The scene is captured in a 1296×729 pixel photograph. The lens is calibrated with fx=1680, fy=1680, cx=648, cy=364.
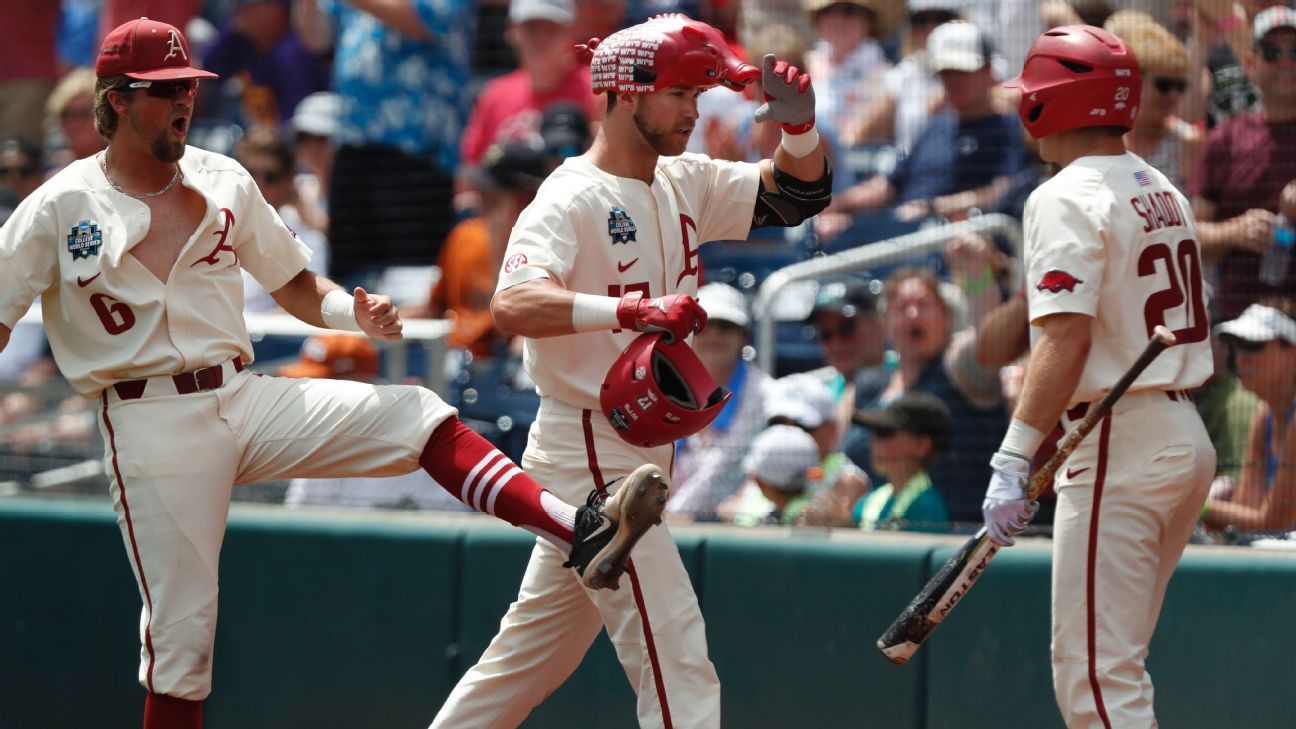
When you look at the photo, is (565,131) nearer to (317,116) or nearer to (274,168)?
(274,168)

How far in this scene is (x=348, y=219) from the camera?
25.7 feet

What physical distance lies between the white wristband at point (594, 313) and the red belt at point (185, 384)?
1048 mm

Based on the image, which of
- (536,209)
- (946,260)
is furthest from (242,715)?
(946,260)

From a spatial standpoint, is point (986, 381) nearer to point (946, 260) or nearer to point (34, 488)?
point (946, 260)

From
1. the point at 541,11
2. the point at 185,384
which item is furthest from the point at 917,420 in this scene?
the point at 541,11

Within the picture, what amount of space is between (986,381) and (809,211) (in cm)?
163

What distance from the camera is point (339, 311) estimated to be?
175 inches

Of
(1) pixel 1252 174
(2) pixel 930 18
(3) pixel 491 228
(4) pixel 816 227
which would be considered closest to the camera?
(1) pixel 1252 174

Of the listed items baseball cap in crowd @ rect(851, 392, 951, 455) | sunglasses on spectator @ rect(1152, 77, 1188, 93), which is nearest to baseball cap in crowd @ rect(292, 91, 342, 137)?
baseball cap in crowd @ rect(851, 392, 951, 455)

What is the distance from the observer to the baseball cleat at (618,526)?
12.3 ft

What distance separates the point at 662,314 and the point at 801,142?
888 millimetres

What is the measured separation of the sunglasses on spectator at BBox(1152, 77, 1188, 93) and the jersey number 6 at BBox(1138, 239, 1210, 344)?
2040 mm

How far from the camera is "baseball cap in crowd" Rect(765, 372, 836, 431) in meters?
6.04

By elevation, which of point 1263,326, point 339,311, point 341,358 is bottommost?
point 341,358
